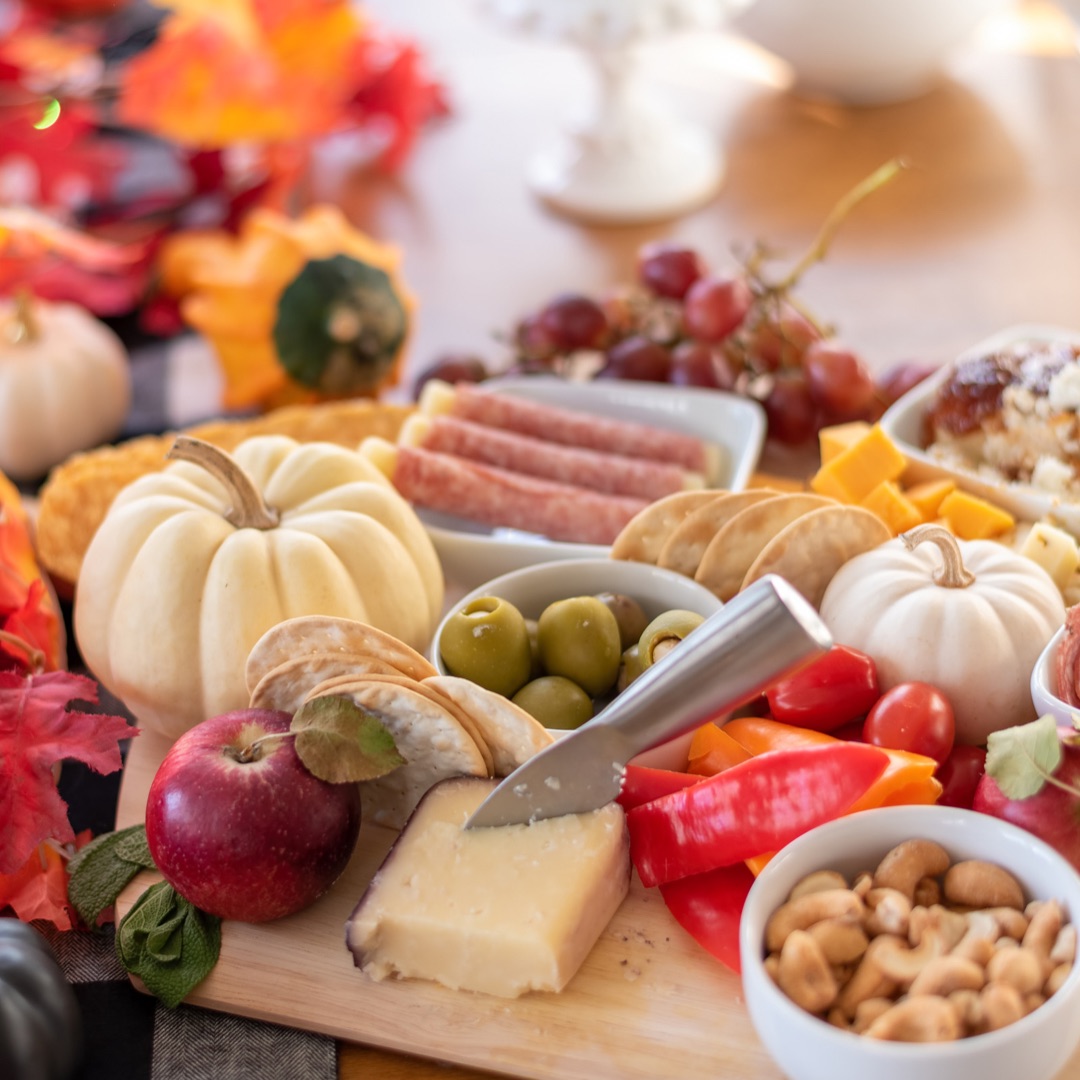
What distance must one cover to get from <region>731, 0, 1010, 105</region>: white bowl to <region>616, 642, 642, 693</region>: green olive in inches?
A: 63.2

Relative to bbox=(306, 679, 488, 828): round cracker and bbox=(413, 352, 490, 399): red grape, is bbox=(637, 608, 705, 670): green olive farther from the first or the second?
bbox=(413, 352, 490, 399): red grape

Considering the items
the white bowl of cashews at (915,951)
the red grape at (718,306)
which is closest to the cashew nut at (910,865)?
the white bowl of cashews at (915,951)

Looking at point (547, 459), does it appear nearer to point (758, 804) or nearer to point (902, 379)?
point (902, 379)

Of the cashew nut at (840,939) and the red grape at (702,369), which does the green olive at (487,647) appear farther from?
the red grape at (702,369)

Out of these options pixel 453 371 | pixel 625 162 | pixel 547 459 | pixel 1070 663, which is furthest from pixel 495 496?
pixel 625 162

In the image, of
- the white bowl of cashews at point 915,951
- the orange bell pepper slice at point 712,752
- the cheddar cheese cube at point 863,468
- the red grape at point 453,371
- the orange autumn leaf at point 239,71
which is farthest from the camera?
the orange autumn leaf at point 239,71

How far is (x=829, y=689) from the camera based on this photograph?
113 cm

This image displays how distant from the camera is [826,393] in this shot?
1589mm

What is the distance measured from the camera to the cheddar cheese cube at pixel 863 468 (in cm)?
137

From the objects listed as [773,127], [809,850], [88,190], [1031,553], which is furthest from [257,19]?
[809,850]

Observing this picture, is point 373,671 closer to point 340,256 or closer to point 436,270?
point 340,256

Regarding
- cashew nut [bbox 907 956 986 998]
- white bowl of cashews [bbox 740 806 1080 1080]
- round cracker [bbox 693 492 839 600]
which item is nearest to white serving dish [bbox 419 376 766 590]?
round cracker [bbox 693 492 839 600]

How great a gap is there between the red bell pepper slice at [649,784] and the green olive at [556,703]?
0.27 feet

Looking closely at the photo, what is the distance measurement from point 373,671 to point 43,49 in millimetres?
2248
